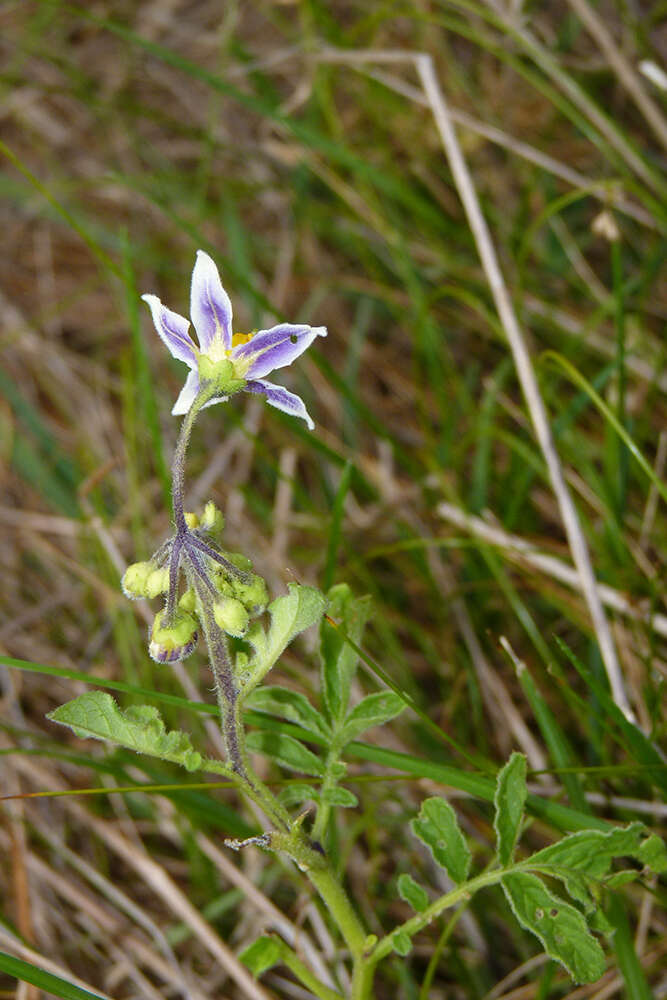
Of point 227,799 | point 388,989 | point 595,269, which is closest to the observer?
point 388,989

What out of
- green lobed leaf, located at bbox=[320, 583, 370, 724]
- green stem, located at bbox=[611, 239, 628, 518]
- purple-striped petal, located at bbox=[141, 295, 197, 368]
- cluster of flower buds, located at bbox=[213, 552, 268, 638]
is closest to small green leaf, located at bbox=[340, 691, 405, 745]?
green lobed leaf, located at bbox=[320, 583, 370, 724]

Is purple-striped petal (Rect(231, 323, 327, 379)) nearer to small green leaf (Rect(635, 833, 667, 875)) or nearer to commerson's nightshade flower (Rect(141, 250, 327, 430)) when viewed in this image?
commerson's nightshade flower (Rect(141, 250, 327, 430))

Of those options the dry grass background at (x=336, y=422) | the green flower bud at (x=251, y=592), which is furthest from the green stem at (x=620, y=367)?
the green flower bud at (x=251, y=592)

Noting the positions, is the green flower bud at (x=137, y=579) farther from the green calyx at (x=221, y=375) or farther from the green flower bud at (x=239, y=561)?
the green calyx at (x=221, y=375)

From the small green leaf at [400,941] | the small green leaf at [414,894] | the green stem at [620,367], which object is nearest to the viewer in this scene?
the small green leaf at [400,941]

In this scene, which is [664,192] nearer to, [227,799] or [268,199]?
[268,199]

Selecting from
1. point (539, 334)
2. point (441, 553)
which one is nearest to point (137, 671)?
point (441, 553)

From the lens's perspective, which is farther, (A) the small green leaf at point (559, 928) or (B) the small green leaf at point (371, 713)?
(B) the small green leaf at point (371, 713)
